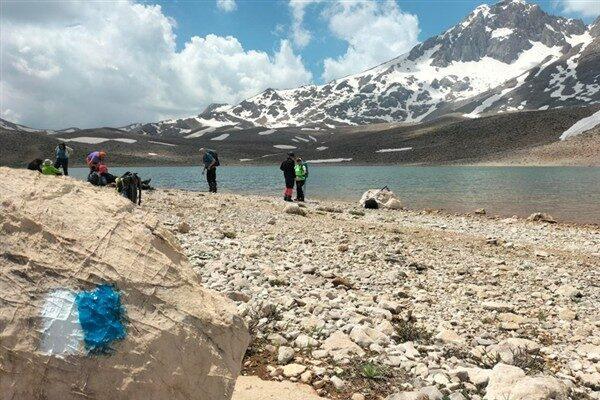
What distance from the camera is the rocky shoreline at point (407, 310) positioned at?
20.8 ft

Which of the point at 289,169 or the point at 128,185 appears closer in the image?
the point at 128,185

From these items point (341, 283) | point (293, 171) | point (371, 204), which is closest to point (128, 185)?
point (341, 283)

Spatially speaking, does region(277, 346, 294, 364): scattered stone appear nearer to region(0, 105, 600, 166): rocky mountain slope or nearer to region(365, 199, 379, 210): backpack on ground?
region(365, 199, 379, 210): backpack on ground

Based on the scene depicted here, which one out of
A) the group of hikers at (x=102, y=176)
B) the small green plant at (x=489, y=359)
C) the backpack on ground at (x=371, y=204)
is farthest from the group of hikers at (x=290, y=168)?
the small green plant at (x=489, y=359)

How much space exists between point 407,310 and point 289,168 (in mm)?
20513

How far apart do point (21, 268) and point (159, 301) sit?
3.49 ft

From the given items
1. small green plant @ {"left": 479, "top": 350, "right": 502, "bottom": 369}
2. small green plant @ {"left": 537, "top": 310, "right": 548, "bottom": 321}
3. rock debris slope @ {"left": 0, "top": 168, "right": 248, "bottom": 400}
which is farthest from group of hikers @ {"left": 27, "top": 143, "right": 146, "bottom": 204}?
small green plant @ {"left": 537, "top": 310, "right": 548, "bottom": 321}

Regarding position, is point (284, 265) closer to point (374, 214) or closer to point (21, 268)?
point (21, 268)

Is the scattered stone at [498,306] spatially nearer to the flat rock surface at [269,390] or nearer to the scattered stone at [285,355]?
the scattered stone at [285,355]

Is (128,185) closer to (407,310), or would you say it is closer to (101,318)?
(407,310)

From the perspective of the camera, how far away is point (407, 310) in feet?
29.3

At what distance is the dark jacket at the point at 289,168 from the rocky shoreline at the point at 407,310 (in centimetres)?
1166

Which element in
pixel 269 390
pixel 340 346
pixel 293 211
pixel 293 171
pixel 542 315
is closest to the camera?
pixel 269 390

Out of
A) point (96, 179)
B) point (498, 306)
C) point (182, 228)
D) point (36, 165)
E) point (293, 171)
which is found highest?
point (36, 165)
